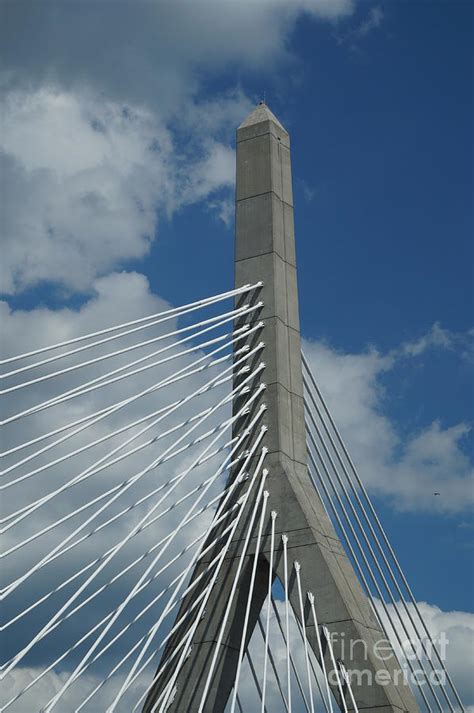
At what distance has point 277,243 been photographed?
1694cm

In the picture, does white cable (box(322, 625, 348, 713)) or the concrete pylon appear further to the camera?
the concrete pylon

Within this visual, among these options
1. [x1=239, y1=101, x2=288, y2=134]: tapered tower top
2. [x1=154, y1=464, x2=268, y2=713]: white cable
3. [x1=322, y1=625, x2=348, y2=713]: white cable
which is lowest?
[x1=322, y1=625, x2=348, y2=713]: white cable

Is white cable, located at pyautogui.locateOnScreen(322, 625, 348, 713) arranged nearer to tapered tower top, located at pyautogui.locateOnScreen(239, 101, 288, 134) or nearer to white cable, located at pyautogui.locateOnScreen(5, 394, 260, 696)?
white cable, located at pyautogui.locateOnScreen(5, 394, 260, 696)

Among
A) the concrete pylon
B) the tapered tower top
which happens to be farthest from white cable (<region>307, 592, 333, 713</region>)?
the tapered tower top

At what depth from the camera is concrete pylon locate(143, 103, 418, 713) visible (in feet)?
45.6

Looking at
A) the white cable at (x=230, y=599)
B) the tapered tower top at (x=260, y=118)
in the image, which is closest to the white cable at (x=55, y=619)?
the white cable at (x=230, y=599)

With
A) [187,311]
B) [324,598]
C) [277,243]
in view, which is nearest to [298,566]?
[324,598]

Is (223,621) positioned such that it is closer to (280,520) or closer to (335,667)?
(280,520)

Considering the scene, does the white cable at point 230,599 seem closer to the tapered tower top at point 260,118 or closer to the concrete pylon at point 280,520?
the concrete pylon at point 280,520

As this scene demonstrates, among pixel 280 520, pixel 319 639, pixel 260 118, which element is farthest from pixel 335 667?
pixel 260 118

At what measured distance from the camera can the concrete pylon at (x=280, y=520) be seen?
13898mm

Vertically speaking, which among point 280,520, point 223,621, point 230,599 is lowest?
point 223,621

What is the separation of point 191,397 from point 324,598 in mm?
3312

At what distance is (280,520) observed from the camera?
14977 millimetres
